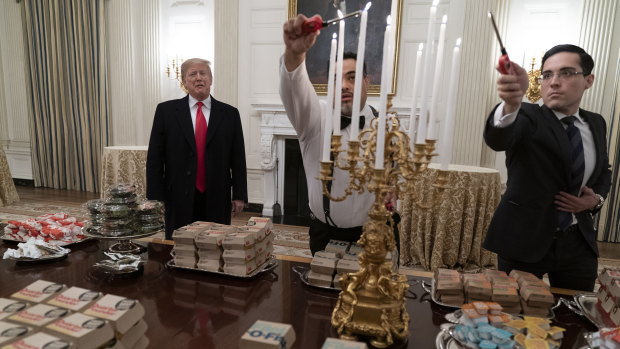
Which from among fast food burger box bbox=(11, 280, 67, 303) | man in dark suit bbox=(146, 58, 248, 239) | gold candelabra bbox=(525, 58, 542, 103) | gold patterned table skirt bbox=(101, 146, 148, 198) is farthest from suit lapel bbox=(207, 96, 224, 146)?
gold candelabra bbox=(525, 58, 542, 103)

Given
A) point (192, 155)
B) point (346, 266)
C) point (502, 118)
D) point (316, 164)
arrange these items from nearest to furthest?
point (346, 266) < point (502, 118) < point (316, 164) < point (192, 155)

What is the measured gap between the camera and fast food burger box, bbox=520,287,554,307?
39.4 inches

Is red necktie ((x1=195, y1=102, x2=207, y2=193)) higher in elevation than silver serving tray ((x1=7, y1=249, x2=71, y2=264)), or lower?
higher

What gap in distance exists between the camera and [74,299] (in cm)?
78

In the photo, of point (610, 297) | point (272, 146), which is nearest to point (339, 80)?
point (610, 297)

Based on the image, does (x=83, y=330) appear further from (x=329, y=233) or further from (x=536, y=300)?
(x=536, y=300)

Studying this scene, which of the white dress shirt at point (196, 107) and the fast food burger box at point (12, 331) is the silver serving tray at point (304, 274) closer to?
the fast food burger box at point (12, 331)

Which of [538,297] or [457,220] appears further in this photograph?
[457,220]

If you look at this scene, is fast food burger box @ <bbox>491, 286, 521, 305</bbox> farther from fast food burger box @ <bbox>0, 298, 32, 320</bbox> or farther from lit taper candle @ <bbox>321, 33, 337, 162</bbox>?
fast food burger box @ <bbox>0, 298, 32, 320</bbox>

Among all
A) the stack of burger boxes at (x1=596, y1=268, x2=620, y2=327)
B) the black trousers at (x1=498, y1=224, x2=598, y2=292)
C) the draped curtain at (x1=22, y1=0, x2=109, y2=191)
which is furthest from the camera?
the draped curtain at (x1=22, y1=0, x2=109, y2=191)

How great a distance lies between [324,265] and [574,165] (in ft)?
3.47

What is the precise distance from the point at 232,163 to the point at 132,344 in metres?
1.71

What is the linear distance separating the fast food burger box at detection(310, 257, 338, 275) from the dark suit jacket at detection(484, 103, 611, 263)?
738 mm

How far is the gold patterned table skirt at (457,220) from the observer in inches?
124
